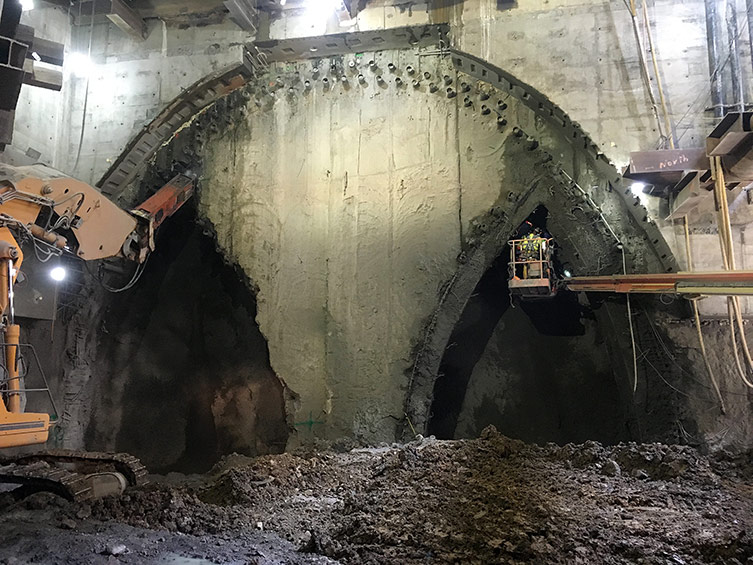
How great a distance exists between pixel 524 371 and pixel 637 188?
11.5 ft

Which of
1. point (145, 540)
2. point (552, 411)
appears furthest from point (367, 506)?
point (552, 411)

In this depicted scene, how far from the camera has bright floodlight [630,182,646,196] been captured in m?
6.22

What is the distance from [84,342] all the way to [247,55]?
473cm

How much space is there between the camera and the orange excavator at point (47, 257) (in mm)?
4488

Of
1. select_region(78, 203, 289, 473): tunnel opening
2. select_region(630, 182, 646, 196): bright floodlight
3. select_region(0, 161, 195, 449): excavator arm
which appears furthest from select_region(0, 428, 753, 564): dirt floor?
select_region(78, 203, 289, 473): tunnel opening

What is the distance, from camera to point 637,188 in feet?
20.6

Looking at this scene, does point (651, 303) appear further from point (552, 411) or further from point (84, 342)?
point (84, 342)

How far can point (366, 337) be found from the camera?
23.6ft

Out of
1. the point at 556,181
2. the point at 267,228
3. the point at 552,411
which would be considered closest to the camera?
the point at 556,181

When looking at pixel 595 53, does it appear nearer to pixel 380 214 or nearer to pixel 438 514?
pixel 380 214

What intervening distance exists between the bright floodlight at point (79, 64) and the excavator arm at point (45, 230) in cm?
253

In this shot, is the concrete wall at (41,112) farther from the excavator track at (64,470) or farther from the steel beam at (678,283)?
the steel beam at (678,283)

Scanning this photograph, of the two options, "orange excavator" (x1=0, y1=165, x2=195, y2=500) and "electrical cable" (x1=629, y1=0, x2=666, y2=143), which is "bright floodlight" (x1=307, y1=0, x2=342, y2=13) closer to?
"electrical cable" (x1=629, y1=0, x2=666, y2=143)

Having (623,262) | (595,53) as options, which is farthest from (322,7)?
(623,262)
